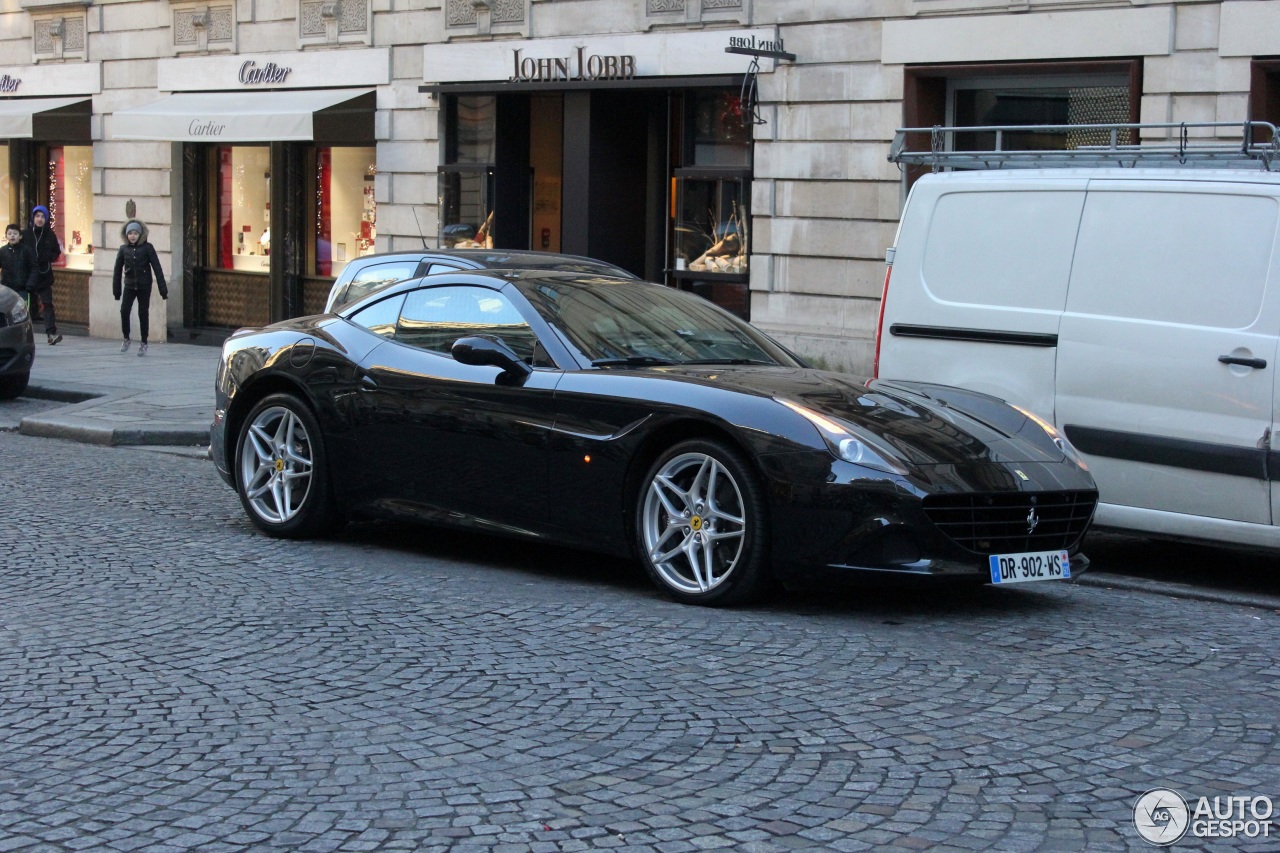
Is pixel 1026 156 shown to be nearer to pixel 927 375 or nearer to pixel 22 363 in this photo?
pixel 927 375

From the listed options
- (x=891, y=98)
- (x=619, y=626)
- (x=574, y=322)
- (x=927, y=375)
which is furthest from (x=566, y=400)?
(x=891, y=98)

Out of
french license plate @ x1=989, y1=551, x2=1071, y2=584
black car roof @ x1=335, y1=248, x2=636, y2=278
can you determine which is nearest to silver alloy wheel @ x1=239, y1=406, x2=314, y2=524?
black car roof @ x1=335, y1=248, x2=636, y2=278

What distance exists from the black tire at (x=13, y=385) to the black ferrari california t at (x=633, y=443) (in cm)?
815

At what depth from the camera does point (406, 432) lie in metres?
7.76

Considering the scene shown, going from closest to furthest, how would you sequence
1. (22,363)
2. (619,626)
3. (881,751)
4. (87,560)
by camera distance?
1. (881,751)
2. (619,626)
3. (87,560)
4. (22,363)

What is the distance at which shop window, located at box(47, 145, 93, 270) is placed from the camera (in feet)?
84.3

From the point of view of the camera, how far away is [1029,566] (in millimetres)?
6648

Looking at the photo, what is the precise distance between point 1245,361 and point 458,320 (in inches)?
141

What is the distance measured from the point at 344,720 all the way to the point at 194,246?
20118mm

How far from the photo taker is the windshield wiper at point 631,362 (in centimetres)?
730

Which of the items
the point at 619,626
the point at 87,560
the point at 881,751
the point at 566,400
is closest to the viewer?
the point at 881,751

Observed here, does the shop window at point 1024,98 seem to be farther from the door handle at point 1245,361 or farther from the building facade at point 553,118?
the door handle at point 1245,361

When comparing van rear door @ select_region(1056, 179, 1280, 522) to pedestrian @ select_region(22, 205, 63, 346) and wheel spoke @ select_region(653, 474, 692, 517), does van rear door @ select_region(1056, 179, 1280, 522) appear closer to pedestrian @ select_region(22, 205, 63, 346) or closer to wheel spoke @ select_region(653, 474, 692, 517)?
wheel spoke @ select_region(653, 474, 692, 517)

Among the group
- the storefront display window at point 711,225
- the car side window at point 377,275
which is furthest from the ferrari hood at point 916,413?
the storefront display window at point 711,225
